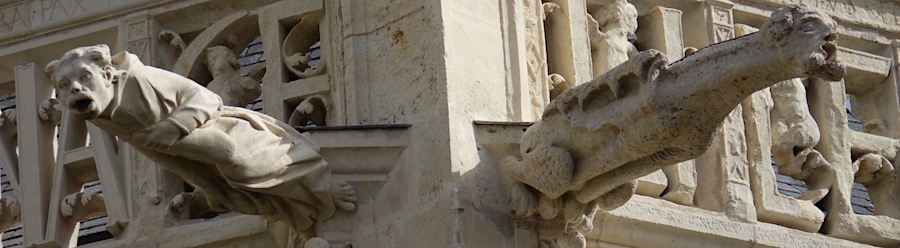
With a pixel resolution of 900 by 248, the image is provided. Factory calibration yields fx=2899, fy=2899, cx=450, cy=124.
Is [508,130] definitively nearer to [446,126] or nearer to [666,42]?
[446,126]

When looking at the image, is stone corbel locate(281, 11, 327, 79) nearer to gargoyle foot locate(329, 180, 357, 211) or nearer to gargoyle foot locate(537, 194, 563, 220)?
gargoyle foot locate(329, 180, 357, 211)

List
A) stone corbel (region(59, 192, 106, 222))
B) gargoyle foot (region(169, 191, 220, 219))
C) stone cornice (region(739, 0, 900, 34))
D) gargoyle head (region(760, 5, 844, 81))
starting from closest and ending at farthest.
A: 1. gargoyle head (region(760, 5, 844, 81))
2. gargoyle foot (region(169, 191, 220, 219))
3. stone corbel (region(59, 192, 106, 222))
4. stone cornice (region(739, 0, 900, 34))

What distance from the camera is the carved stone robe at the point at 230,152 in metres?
8.80

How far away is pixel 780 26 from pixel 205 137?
6.06 feet

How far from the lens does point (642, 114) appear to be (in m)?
8.87

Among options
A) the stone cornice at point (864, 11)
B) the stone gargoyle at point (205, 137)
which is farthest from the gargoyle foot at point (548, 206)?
the stone cornice at point (864, 11)

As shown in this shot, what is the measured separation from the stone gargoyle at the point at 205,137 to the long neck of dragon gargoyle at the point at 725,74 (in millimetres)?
1340

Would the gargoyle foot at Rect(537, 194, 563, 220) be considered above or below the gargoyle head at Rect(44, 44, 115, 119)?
below

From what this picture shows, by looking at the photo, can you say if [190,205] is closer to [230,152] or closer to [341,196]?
[341,196]

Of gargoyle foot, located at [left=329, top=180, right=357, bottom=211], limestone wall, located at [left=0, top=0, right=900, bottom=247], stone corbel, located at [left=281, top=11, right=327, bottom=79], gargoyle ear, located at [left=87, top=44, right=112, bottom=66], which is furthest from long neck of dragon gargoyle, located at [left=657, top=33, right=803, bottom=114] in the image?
stone corbel, located at [left=281, top=11, right=327, bottom=79]

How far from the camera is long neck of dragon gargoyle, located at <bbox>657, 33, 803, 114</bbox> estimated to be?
853 centimetres

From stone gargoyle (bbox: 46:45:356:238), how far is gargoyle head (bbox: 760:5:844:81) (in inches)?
70.3

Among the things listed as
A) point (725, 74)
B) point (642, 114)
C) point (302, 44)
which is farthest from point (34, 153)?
point (725, 74)

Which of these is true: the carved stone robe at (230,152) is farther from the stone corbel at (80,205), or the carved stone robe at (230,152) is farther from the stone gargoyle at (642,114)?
the stone corbel at (80,205)
